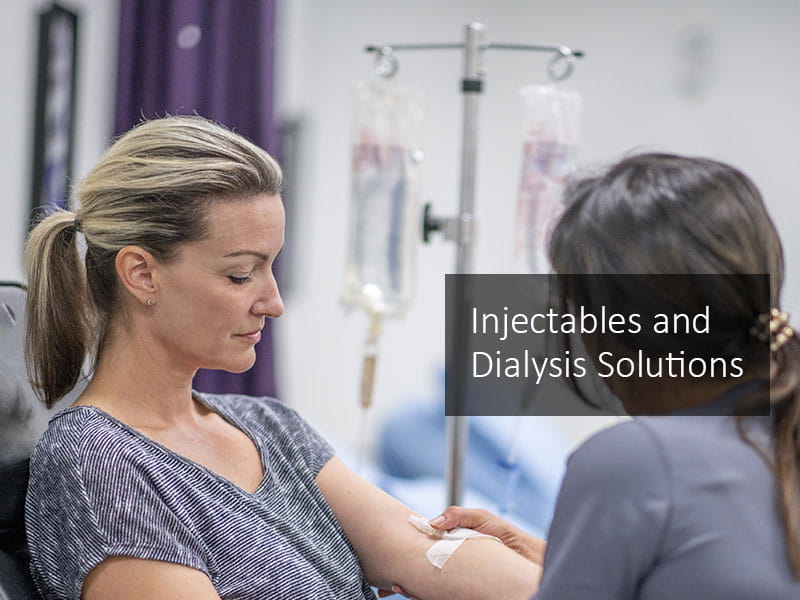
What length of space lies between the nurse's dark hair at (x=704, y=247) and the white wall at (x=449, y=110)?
3.01 metres

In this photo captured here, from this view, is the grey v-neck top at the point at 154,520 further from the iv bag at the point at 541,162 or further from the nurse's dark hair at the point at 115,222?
the iv bag at the point at 541,162

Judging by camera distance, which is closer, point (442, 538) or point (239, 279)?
point (239, 279)

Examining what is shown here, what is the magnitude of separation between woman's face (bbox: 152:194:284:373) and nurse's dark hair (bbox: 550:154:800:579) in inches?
20.8

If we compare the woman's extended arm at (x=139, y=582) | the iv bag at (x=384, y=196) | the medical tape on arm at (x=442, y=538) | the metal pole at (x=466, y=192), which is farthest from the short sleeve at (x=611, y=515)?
the iv bag at (x=384, y=196)

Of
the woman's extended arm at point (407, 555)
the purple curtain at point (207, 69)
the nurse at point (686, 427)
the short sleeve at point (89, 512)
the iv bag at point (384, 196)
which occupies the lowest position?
the woman's extended arm at point (407, 555)

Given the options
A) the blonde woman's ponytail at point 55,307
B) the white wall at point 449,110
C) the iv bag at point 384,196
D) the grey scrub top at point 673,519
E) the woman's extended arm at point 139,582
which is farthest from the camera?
the white wall at point 449,110

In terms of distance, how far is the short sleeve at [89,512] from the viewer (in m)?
1.09

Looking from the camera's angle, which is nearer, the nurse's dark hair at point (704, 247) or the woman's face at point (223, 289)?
the nurse's dark hair at point (704, 247)

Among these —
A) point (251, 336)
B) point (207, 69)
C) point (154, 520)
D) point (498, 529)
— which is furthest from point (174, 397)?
point (207, 69)

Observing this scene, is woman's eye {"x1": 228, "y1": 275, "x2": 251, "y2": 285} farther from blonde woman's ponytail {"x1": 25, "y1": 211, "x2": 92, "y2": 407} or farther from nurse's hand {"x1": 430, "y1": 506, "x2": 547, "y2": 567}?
nurse's hand {"x1": 430, "y1": 506, "x2": 547, "y2": 567}

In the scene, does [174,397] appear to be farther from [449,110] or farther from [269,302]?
[449,110]

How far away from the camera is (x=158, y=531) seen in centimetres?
111

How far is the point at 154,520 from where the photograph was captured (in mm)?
1116

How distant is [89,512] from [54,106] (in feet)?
5.84
